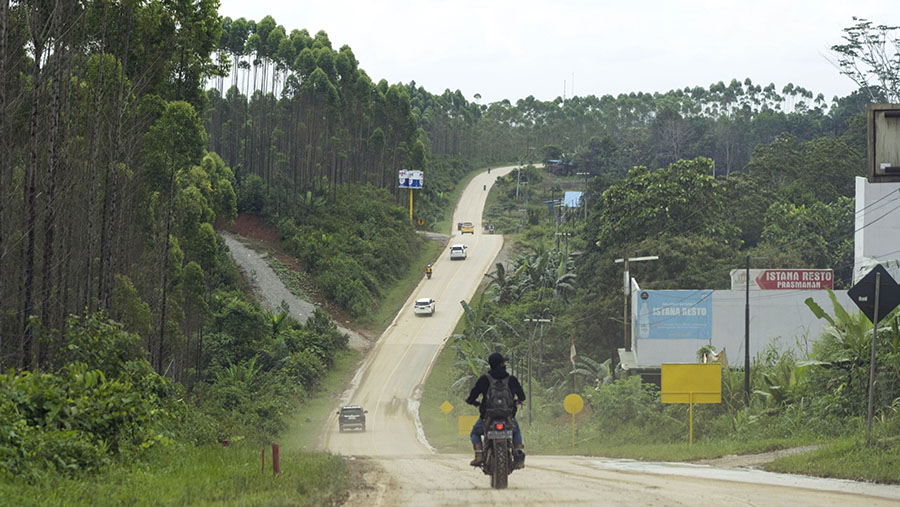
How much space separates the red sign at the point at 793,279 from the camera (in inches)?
2030

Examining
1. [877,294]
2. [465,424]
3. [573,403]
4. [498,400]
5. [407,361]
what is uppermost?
[877,294]

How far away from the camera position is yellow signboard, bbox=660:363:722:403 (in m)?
25.5

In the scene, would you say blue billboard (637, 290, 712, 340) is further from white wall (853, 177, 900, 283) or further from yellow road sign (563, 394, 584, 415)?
yellow road sign (563, 394, 584, 415)

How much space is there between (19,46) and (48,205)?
4.17 meters

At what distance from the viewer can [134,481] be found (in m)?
11.5

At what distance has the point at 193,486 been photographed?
36.9 ft

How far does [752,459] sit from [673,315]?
3281cm

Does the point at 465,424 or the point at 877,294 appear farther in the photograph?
the point at 465,424

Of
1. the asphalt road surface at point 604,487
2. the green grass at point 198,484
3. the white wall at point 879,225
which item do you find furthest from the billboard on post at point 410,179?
the green grass at point 198,484

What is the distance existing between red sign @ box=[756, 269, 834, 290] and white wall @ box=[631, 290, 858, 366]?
677 millimetres

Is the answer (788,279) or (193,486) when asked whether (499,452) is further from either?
(788,279)

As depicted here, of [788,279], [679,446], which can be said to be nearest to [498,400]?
[679,446]

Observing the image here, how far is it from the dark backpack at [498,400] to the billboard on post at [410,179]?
8866cm

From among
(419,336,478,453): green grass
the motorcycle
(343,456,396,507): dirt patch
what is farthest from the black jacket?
(419,336,478,453): green grass
